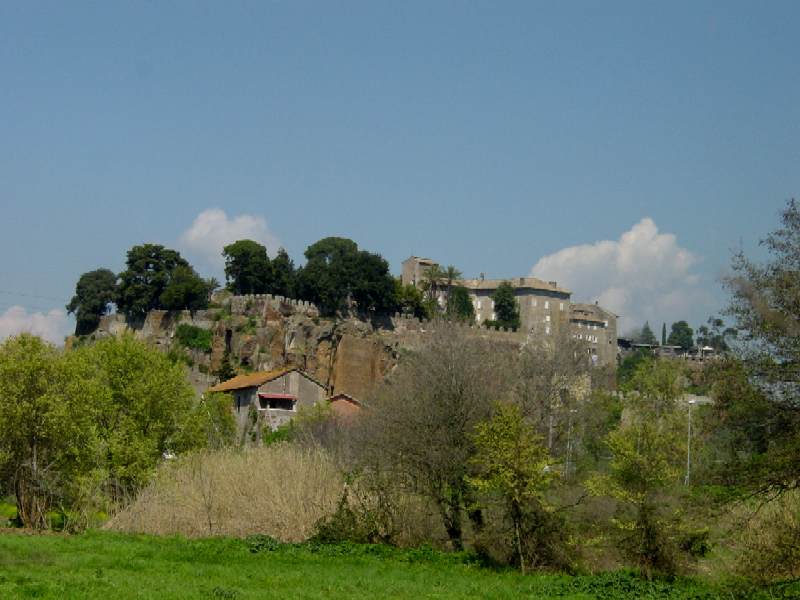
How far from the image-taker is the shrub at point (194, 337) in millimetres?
88562

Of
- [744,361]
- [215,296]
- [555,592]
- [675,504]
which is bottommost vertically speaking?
[555,592]

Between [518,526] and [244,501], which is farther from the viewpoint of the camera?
[244,501]

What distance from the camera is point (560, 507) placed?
71.9ft

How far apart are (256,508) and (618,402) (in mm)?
52302

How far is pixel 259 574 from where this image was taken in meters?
18.6

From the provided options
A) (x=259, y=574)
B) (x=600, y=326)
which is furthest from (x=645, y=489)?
(x=600, y=326)

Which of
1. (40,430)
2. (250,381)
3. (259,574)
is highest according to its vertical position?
(250,381)

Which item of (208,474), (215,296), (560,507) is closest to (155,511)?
(208,474)

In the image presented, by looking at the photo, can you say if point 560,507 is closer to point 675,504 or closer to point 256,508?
point 675,504

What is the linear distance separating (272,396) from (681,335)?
109 m

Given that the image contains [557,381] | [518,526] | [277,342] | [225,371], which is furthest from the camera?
[277,342]

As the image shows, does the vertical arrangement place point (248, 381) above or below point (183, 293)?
below

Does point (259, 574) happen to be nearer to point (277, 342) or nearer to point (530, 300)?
point (277, 342)

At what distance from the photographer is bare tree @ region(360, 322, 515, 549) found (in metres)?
25.1
